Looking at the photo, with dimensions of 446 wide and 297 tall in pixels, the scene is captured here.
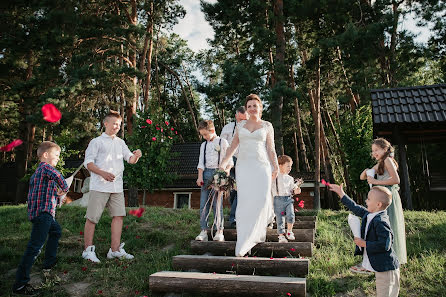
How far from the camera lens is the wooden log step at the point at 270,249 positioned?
523 cm

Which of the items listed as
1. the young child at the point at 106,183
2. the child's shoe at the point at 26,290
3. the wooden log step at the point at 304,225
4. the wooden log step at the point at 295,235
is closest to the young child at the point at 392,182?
the wooden log step at the point at 295,235

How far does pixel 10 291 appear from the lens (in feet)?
14.0

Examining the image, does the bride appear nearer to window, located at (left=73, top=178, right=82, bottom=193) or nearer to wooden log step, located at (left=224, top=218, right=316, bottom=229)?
wooden log step, located at (left=224, top=218, right=316, bottom=229)

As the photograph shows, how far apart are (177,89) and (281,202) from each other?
2827cm

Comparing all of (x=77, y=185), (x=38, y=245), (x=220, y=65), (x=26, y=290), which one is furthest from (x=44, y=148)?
(x=77, y=185)

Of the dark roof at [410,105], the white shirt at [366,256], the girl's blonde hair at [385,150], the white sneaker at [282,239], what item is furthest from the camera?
the dark roof at [410,105]

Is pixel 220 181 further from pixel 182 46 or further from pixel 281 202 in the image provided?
pixel 182 46

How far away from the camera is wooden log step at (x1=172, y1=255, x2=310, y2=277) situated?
4520mm

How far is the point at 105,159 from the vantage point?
5.39m

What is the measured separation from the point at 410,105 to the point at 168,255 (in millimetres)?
7105

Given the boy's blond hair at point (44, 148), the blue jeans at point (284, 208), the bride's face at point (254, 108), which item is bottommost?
the blue jeans at point (284, 208)

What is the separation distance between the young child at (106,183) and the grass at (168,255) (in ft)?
0.92

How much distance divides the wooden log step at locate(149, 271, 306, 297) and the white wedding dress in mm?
811

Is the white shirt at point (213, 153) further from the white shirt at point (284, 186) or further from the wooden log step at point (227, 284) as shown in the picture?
the wooden log step at point (227, 284)
